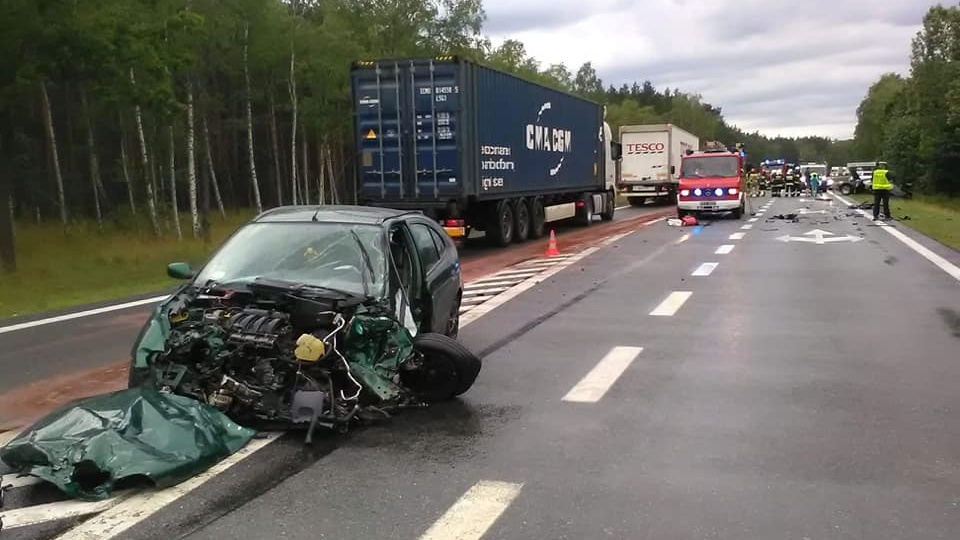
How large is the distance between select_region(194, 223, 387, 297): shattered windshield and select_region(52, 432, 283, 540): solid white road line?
6.05 ft

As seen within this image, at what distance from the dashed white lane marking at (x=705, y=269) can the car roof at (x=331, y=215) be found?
8261mm

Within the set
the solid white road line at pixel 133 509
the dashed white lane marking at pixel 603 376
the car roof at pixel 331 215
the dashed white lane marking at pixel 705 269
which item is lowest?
the dashed white lane marking at pixel 705 269

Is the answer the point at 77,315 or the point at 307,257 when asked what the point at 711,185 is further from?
the point at 307,257

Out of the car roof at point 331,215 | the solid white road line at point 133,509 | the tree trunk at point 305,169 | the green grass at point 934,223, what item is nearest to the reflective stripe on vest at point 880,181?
the green grass at point 934,223

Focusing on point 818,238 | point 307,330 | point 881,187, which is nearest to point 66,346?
point 307,330

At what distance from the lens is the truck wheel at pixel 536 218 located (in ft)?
75.3

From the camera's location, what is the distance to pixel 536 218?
911 inches

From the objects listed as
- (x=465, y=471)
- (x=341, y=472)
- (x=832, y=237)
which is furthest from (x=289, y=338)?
(x=832, y=237)

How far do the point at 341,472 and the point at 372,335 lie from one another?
50.5 inches

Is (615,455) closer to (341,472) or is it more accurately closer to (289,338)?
(341,472)

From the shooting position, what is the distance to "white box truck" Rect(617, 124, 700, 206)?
39438 mm

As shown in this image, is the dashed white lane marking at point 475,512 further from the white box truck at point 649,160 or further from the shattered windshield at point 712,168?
the white box truck at point 649,160

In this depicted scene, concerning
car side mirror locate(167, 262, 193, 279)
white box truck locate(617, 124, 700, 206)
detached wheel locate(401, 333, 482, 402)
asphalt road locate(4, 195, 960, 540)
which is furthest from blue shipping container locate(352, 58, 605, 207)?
white box truck locate(617, 124, 700, 206)

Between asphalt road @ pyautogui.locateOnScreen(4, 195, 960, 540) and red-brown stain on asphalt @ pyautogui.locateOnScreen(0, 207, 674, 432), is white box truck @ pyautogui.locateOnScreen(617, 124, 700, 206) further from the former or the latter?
red-brown stain on asphalt @ pyautogui.locateOnScreen(0, 207, 674, 432)
